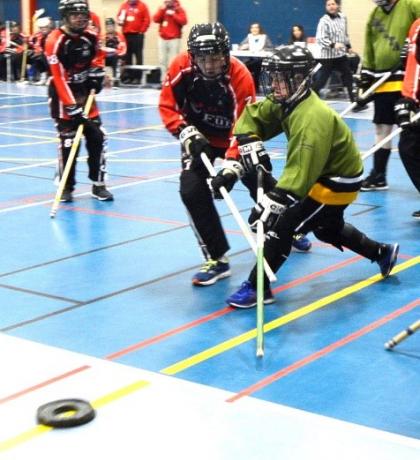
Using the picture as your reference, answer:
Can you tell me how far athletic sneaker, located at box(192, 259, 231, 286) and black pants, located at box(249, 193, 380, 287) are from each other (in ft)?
1.98

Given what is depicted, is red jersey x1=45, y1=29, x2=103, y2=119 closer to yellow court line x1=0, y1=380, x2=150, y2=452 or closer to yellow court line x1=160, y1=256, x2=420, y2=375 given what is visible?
yellow court line x1=160, y1=256, x2=420, y2=375

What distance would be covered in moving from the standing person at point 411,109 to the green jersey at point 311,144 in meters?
1.99

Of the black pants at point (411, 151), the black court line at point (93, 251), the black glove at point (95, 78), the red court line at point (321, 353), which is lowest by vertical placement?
the red court line at point (321, 353)

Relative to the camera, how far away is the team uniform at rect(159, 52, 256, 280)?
648 centimetres

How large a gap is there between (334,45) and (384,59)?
796cm

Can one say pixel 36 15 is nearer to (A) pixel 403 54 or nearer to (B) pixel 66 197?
(B) pixel 66 197

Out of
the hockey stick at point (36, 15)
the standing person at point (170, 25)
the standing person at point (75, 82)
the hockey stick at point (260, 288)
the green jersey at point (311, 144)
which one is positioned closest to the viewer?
the hockey stick at point (260, 288)

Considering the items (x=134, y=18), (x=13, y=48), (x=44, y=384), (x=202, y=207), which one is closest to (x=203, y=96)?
(x=202, y=207)

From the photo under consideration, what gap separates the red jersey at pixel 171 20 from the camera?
819 inches

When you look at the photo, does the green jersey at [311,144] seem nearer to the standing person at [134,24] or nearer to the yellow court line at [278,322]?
Answer: the yellow court line at [278,322]

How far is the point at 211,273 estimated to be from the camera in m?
6.51

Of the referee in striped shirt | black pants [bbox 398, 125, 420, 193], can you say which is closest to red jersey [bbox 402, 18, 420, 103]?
black pants [bbox 398, 125, 420, 193]

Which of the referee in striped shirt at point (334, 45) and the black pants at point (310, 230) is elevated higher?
the referee in striped shirt at point (334, 45)

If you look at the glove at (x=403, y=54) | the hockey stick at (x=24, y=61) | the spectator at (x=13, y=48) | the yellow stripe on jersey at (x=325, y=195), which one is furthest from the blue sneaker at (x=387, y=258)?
the spectator at (x=13, y=48)
